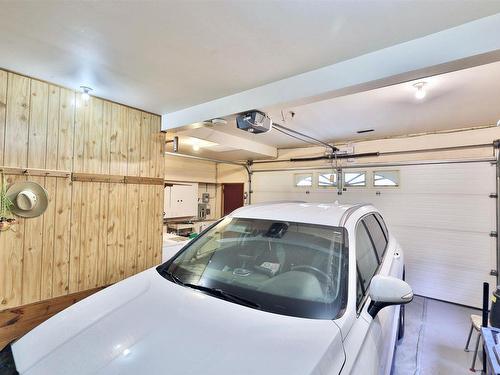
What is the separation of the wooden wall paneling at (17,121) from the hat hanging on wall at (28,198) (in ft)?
0.73

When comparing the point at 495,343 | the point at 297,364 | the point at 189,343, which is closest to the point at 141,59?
the point at 189,343

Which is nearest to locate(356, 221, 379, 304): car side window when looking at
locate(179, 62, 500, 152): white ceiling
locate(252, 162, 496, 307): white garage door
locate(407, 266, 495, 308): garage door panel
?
locate(179, 62, 500, 152): white ceiling

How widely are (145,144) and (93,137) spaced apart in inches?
27.3

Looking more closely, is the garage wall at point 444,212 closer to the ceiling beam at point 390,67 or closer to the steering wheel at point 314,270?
the ceiling beam at point 390,67

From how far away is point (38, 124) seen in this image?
2717 millimetres

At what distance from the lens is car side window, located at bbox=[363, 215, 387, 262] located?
7.97 feet

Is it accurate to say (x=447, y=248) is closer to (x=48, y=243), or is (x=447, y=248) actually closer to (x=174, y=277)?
(x=174, y=277)

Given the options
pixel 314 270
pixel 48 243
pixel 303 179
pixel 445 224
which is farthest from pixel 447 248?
pixel 48 243

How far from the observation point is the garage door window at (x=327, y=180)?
5.74m

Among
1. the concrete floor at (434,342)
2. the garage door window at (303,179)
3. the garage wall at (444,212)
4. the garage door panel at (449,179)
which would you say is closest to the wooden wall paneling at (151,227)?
the concrete floor at (434,342)

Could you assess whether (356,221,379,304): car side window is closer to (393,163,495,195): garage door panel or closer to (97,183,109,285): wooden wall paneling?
(97,183,109,285): wooden wall paneling

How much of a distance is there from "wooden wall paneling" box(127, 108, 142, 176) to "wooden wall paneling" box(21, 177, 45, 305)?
1.04 metres

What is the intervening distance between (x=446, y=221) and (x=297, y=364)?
15.7ft

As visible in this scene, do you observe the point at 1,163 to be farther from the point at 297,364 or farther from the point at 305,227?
the point at 297,364
